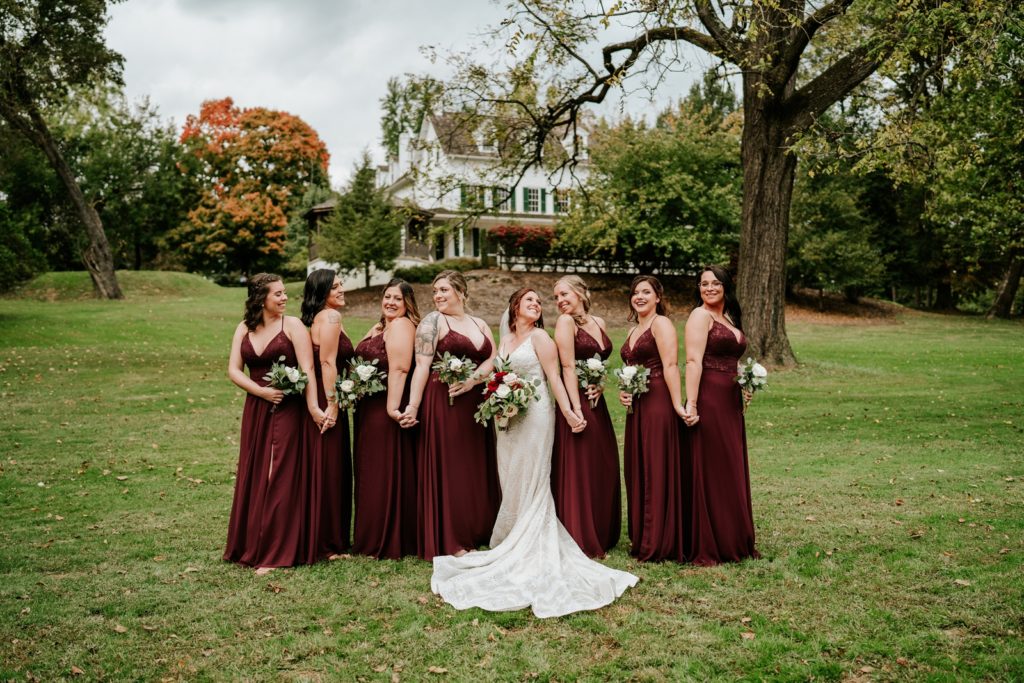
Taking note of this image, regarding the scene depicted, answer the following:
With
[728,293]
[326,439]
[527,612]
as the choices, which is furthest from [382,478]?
[728,293]

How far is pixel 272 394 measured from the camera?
268 inches

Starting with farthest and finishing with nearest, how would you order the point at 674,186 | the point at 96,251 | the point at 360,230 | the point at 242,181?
1. the point at 242,181
2. the point at 674,186
3. the point at 96,251
4. the point at 360,230

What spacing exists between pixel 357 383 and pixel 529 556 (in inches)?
82.8

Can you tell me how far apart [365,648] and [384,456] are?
2221mm

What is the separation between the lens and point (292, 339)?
6945mm

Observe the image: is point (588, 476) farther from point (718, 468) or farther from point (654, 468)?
point (718, 468)

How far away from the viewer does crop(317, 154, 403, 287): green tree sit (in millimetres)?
34781

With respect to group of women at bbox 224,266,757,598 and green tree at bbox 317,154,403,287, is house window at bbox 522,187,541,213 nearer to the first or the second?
green tree at bbox 317,154,403,287

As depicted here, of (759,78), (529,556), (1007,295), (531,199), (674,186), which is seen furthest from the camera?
(531,199)

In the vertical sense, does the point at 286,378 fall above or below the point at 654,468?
above

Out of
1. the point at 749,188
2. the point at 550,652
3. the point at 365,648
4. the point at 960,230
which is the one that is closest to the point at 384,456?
the point at 365,648

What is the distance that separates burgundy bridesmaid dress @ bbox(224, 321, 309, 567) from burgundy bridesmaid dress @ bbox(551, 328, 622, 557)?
2.25 m

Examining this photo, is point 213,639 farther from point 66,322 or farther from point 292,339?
point 66,322

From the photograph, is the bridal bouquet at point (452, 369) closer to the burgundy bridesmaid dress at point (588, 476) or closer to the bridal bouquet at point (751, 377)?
the burgundy bridesmaid dress at point (588, 476)
